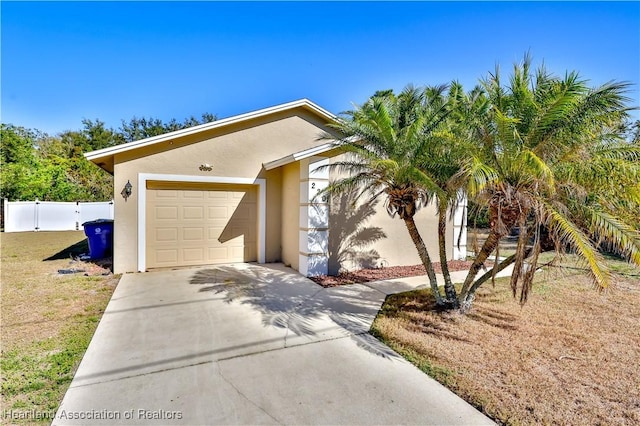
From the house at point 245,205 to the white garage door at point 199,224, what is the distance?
1.1 inches

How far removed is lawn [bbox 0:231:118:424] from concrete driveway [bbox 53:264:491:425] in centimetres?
20

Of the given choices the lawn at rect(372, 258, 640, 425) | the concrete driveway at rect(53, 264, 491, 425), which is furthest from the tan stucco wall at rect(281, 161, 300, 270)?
the lawn at rect(372, 258, 640, 425)

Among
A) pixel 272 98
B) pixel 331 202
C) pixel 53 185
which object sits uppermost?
pixel 272 98

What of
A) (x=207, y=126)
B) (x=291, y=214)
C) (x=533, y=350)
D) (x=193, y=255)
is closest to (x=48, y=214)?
(x=193, y=255)

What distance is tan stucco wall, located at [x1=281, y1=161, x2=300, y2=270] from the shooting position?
913cm

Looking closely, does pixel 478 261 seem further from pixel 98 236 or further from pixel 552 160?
pixel 98 236

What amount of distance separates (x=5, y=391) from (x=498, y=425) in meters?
5.02

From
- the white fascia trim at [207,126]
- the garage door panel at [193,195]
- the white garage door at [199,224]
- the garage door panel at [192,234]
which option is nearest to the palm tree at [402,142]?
the white fascia trim at [207,126]

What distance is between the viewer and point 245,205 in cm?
1021

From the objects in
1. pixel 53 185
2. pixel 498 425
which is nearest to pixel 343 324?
pixel 498 425

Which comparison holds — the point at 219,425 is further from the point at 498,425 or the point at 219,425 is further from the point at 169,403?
the point at 498,425

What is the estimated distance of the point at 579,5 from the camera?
691cm

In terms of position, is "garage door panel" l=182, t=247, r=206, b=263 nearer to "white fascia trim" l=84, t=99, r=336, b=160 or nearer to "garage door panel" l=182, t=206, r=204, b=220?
"garage door panel" l=182, t=206, r=204, b=220

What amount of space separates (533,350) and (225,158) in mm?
8669
